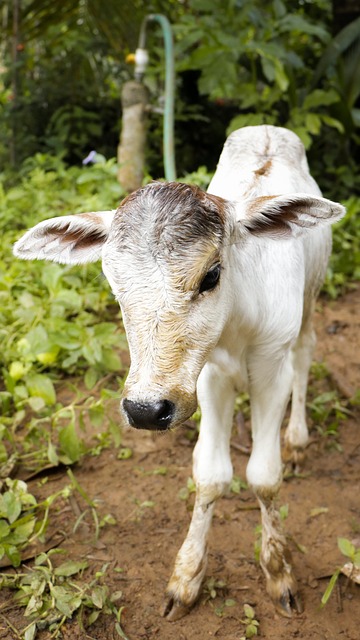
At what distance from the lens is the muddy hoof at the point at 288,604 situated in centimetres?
293

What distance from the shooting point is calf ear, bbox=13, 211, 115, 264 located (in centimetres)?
247

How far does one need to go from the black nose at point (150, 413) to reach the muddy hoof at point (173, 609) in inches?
47.2

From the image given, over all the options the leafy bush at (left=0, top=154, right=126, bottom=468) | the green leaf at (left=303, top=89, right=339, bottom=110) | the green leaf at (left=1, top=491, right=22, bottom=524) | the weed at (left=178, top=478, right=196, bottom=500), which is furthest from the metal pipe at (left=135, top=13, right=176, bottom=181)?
the green leaf at (left=1, top=491, right=22, bottom=524)

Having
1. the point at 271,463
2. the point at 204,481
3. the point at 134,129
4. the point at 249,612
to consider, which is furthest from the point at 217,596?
the point at 134,129

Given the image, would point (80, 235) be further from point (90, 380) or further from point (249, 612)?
point (249, 612)

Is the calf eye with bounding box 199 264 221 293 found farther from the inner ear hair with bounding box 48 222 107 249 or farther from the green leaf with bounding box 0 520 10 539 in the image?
the green leaf with bounding box 0 520 10 539

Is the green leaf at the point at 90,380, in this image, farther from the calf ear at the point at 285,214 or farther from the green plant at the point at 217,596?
the calf ear at the point at 285,214

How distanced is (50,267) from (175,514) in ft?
6.54

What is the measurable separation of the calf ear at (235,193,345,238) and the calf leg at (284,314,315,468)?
5.08 ft

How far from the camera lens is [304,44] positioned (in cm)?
882

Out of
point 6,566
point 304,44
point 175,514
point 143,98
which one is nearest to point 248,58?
point 143,98

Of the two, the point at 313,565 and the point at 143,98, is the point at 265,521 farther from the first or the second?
the point at 143,98

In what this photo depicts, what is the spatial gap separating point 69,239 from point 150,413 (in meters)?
0.89

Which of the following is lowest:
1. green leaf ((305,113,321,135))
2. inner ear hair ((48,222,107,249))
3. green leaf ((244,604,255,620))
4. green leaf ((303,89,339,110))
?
green leaf ((244,604,255,620))
